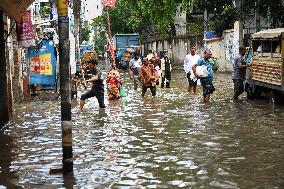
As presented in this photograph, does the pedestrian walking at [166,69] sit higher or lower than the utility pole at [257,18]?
lower

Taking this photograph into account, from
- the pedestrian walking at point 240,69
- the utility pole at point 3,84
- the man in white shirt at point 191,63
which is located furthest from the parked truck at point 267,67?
the utility pole at point 3,84

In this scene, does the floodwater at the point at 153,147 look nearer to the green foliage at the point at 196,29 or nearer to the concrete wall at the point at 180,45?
the concrete wall at the point at 180,45

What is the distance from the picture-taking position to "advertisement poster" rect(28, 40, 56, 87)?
19.1 m

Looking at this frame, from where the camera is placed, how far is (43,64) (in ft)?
62.7

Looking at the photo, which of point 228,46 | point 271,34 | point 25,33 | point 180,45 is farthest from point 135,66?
point 180,45

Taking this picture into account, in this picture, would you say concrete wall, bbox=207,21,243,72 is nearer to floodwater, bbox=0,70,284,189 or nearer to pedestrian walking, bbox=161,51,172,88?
pedestrian walking, bbox=161,51,172,88

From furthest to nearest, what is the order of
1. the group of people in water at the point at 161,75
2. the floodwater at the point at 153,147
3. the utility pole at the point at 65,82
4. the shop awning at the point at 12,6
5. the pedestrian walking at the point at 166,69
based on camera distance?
the pedestrian walking at the point at 166,69 < the group of people in water at the point at 161,75 < the shop awning at the point at 12,6 < the utility pole at the point at 65,82 < the floodwater at the point at 153,147

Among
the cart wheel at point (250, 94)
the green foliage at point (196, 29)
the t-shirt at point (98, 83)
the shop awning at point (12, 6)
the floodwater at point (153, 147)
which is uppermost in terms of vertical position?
the green foliage at point (196, 29)

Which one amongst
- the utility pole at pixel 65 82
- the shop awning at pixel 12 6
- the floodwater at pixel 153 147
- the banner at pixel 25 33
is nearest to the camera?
the floodwater at pixel 153 147

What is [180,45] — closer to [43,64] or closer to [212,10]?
[212,10]

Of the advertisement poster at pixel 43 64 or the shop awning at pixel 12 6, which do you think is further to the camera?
the advertisement poster at pixel 43 64

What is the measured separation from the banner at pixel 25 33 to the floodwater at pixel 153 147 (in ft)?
7.33

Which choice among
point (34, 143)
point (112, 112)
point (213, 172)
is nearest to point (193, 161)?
point (213, 172)

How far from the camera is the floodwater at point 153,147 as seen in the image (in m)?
6.89
